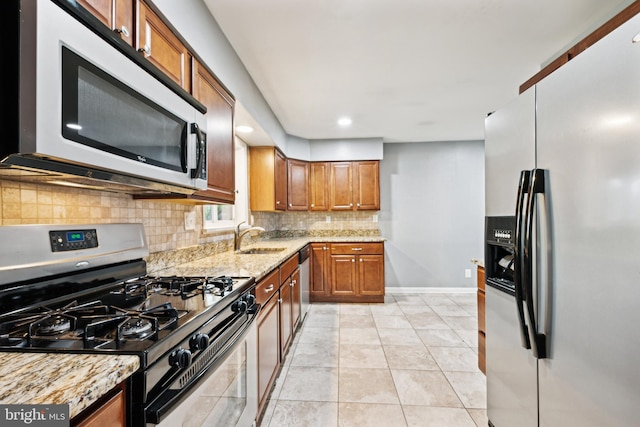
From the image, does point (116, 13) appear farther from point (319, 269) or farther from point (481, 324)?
point (319, 269)

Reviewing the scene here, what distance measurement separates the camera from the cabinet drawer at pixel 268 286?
1.74 metres

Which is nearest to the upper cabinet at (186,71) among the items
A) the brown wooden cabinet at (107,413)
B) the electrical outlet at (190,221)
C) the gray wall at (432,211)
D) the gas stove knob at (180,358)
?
the electrical outlet at (190,221)

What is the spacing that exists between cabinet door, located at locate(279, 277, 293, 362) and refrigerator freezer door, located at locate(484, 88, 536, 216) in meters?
1.56

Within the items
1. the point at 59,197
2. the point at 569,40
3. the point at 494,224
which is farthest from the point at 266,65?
the point at 569,40

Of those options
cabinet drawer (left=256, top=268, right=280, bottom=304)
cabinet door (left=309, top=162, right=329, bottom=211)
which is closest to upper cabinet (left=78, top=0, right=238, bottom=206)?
cabinet drawer (left=256, top=268, right=280, bottom=304)

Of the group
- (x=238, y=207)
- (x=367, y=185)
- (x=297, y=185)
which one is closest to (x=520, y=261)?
(x=238, y=207)

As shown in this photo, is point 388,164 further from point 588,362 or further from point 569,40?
point 588,362

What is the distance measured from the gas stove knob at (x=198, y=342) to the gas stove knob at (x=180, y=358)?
7 cm

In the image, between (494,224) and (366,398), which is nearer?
(494,224)

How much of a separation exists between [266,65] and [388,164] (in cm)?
297

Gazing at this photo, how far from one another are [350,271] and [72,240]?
3.47m

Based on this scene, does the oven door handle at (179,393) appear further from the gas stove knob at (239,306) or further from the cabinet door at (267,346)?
the cabinet door at (267,346)

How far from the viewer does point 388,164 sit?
4922mm

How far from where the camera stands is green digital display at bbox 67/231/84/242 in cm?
114
